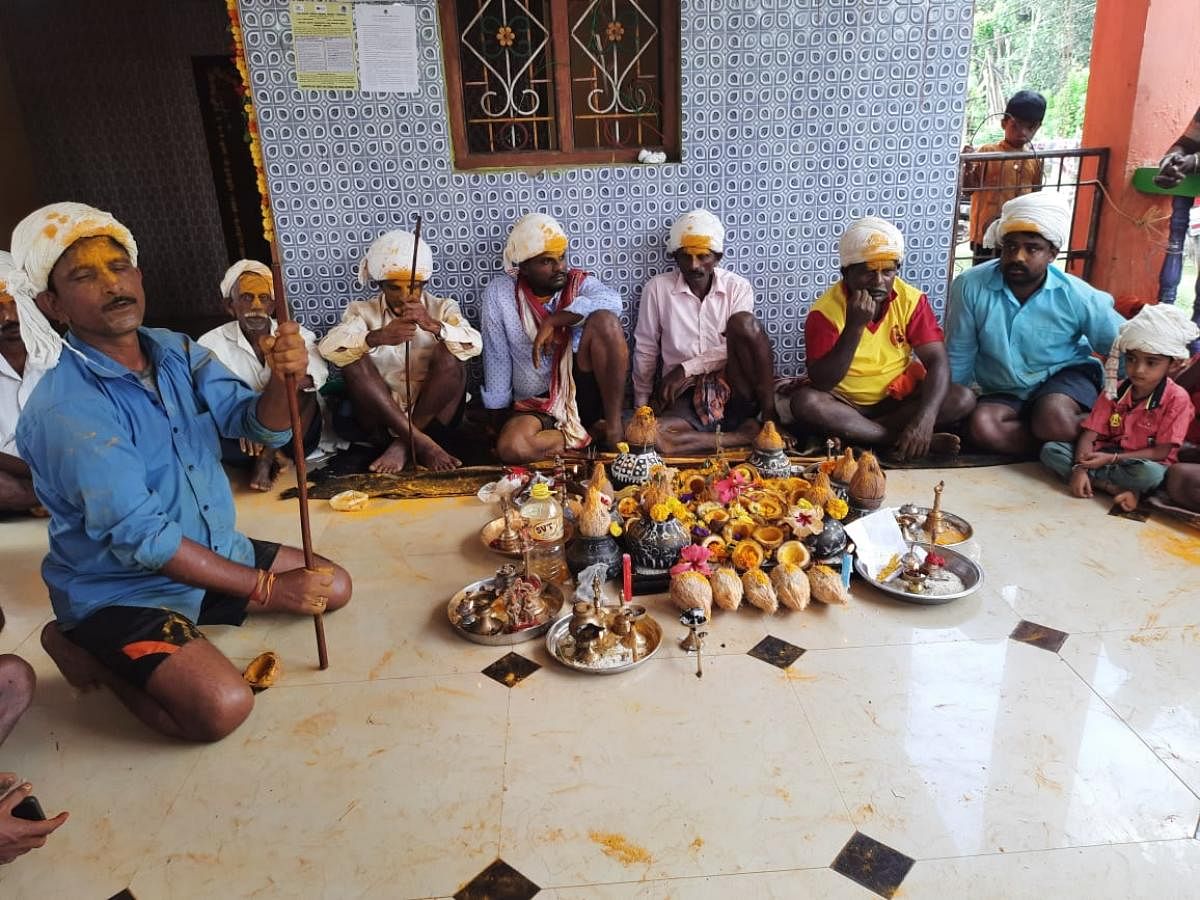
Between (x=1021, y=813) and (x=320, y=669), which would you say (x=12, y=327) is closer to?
(x=320, y=669)

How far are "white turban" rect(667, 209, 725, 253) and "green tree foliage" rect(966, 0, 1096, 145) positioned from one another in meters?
10.9

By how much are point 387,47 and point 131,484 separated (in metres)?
3.19

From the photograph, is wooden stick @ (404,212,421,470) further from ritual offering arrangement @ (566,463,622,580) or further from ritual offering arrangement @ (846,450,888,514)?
ritual offering arrangement @ (846,450,888,514)

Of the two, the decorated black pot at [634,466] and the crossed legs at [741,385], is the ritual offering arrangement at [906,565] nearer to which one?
the decorated black pot at [634,466]

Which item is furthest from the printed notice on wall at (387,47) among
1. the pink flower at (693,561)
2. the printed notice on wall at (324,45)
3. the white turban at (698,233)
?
the pink flower at (693,561)

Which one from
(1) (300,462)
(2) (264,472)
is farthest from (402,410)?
(1) (300,462)

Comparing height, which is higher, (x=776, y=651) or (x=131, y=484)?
(x=131, y=484)

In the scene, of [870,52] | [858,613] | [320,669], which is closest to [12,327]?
[320,669]

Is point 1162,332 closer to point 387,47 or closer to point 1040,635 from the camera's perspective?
point 1040,635

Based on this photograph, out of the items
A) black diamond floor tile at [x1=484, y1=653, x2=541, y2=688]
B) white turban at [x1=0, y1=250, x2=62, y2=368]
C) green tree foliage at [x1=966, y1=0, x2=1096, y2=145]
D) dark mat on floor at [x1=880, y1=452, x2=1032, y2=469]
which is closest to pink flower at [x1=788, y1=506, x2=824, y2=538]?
black diamond floor tile at [x1=484, y1=653, x2=541, y2=688]

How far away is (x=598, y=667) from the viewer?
243cm

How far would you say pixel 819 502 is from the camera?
9.94 ft

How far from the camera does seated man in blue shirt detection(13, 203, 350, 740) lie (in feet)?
7.06

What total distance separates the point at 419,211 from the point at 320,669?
2975mm
